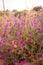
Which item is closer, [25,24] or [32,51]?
[32,51]

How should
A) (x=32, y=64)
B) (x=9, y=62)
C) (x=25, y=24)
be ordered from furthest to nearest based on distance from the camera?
(x=25, y=24) < (x=9, y=62) < (x=32, y=64)

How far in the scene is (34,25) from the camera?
17.6 feet

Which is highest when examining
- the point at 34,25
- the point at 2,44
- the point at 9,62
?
the point at 34,25

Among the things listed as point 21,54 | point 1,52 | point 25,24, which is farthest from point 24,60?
point 25,24

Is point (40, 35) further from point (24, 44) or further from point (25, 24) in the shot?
point (25, 24)

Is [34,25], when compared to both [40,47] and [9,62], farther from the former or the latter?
[9,62]

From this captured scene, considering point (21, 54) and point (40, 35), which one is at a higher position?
point (40, 35)

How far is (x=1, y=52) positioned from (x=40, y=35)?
91cm

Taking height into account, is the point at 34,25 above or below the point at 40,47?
above

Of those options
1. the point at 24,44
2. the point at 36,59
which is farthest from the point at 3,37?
the point at 36,59

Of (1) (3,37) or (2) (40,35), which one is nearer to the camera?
(2) (40,35)

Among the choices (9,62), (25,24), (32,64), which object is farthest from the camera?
(25,24)

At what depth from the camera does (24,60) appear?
503 centimetres

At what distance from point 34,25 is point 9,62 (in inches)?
36.9
